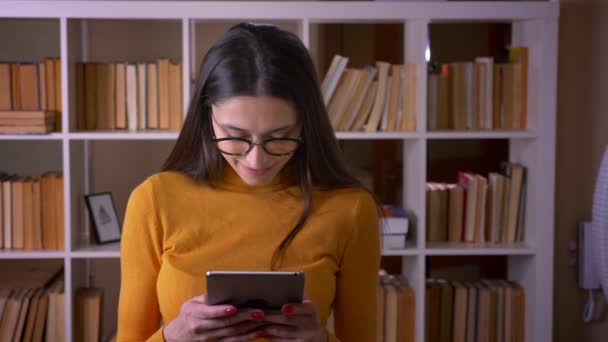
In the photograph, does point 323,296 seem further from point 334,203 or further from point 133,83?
point 133,83

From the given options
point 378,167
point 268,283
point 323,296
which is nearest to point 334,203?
point 323,296

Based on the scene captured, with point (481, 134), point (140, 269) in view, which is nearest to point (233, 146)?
point (140, 269)

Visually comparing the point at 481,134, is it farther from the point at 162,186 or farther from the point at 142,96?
the point at 162,186

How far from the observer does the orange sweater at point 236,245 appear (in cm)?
160

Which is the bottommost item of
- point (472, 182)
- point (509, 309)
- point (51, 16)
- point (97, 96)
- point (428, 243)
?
point (509, 309)

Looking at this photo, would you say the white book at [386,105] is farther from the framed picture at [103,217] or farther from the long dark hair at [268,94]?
the long dark hair at [268,94]

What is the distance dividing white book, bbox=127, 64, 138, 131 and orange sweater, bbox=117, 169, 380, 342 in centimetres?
139

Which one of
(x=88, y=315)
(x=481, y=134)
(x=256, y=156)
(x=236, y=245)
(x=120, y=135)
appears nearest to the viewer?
(x=256, y=156)

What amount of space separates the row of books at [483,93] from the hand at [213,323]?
1.74 metres

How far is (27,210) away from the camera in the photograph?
2.99 metres

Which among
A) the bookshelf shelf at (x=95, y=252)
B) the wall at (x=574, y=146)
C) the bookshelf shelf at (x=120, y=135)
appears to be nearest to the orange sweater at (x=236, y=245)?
→ the bookshelf shelf at (x=120, y=135)

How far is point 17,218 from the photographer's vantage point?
2.98m

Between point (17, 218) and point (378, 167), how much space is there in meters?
2.18

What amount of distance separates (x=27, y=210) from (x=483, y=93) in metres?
1.83
